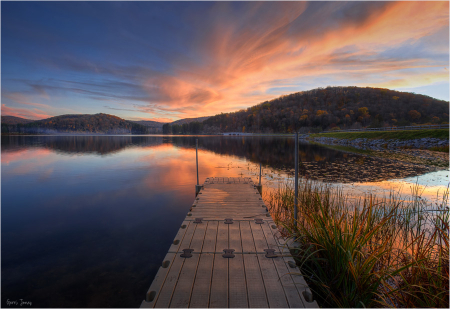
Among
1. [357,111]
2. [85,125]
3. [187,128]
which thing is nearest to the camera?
[357,111]

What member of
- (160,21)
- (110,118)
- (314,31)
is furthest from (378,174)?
(110,118)

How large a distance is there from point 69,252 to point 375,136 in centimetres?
4594

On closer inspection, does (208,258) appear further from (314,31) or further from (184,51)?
(184,51)

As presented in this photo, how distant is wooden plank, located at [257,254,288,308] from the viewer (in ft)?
8.36

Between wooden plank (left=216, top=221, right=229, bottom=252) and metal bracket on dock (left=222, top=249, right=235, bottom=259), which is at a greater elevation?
metal bracket on dock (left=222, top=249, right=235, bottom=259)

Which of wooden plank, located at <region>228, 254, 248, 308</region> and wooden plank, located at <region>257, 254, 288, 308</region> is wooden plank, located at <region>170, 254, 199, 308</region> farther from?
wooden plank, located at <region>257, 254, 288, 308</region>

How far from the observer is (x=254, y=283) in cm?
288

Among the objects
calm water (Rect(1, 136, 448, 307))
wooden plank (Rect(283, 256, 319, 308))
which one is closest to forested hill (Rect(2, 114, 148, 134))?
calm water (Rect(1, 136, 448, 307))

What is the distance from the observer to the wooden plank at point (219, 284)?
2.53 meters

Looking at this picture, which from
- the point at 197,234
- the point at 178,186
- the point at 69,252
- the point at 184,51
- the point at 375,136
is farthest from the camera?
the point at 375,136

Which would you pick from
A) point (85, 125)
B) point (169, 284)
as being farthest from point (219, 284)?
point (85, 125)

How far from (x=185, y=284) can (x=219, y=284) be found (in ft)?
1.58

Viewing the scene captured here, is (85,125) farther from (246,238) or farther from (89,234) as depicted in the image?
(246,238)

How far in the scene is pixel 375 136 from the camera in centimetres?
3744
